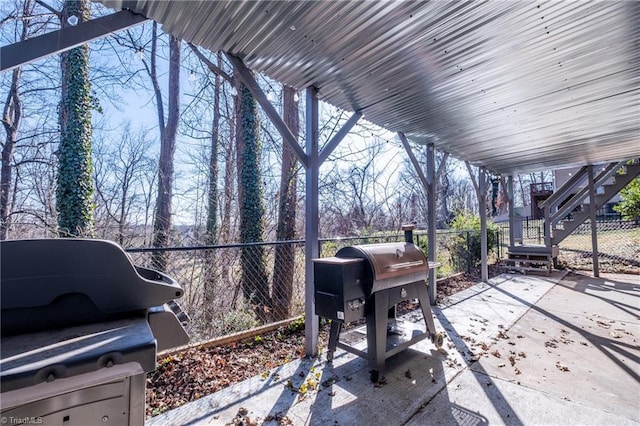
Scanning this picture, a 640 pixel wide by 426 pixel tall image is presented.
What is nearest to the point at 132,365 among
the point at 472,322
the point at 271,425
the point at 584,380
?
the point at 271,425

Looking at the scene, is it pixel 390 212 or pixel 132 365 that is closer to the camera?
pixel 132 365

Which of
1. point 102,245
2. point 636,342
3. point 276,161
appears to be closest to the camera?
point 102,245

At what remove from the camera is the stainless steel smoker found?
3.14 ft

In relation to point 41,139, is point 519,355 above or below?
below

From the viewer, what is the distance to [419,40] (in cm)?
243

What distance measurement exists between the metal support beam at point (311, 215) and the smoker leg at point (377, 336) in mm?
692

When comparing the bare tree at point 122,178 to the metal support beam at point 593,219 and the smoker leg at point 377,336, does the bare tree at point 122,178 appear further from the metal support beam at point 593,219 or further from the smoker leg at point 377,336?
the metal support beam at point 593,219

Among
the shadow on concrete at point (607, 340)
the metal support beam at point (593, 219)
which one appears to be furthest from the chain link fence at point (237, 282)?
the metal support beam at point (593, 219)

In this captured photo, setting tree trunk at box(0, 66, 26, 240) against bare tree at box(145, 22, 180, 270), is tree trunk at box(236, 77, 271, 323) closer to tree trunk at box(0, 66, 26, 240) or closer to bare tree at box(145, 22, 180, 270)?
bare tree at box(145, 22, 180, 270)

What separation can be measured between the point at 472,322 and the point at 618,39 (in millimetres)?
3547

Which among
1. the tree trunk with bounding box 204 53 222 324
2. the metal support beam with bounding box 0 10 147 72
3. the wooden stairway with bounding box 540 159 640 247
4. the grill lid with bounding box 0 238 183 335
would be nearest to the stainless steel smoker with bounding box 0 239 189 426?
the grill lid with bounding box 0 238 183 335

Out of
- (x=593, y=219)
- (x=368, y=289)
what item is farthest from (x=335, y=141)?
(x=593, y=219)

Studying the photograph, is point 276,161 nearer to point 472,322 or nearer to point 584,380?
point 472,322

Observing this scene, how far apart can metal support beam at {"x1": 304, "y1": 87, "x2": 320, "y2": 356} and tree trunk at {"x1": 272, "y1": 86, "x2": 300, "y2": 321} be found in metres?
1.93
